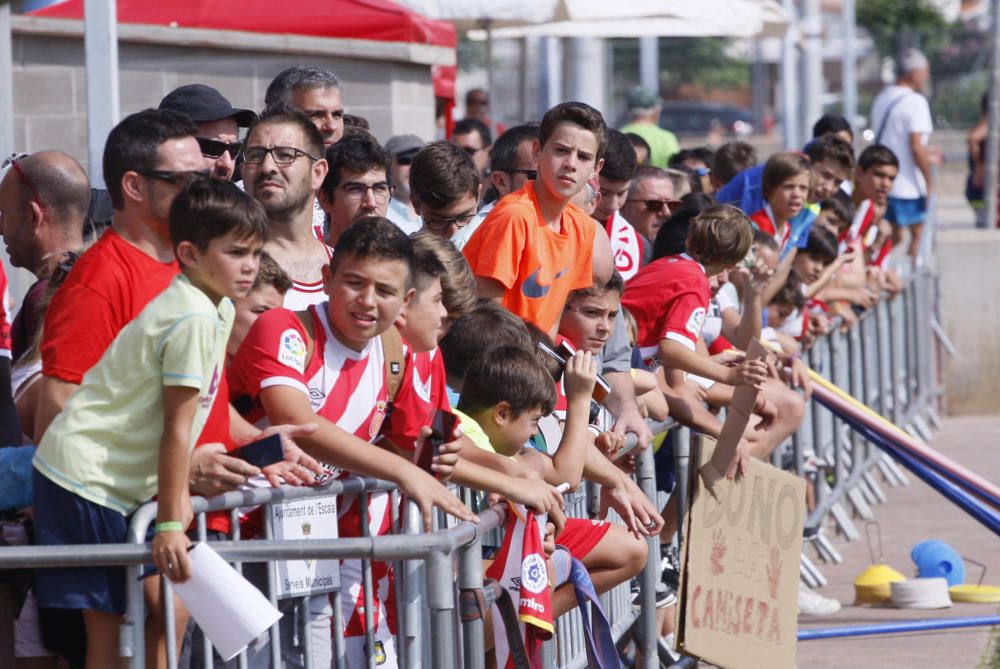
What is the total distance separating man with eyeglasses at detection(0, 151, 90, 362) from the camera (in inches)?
198

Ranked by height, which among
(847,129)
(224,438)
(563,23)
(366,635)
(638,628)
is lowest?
(638,628)

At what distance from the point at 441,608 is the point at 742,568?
260cm

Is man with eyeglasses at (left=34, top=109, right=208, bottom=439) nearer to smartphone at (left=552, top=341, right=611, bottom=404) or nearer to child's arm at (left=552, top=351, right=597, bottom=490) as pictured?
child's arm at (left=552, top=351, right=597, bottom=490)

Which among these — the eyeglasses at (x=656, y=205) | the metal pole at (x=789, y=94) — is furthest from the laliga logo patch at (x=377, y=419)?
the metal pole at (x=789, y=94)

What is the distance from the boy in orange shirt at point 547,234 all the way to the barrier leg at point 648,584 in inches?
22.2

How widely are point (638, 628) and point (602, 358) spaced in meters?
0.97

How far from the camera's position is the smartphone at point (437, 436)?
427 centimetres

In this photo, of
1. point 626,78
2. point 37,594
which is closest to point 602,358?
point 37,594

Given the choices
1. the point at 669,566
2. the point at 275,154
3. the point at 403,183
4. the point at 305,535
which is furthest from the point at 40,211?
the point at 403,183

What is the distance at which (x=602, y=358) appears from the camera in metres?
6.37

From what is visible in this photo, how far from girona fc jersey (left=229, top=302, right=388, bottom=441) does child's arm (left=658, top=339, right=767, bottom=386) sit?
217cm

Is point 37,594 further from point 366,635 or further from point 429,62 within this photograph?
point 429,62

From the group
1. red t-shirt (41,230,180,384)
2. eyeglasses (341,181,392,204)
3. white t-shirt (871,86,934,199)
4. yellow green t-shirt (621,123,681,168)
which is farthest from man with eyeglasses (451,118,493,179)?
red t-shirt (41,230,180,384)

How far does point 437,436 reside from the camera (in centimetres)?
429
